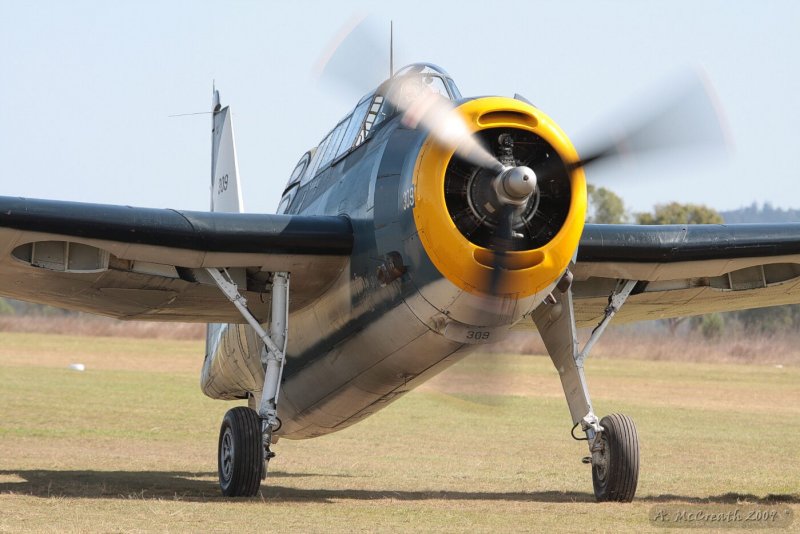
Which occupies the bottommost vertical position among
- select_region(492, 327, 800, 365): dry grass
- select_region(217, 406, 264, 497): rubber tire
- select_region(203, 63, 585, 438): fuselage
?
select_region(492, 327, 800, 365): dry grass

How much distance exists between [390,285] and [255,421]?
1854 millimetres

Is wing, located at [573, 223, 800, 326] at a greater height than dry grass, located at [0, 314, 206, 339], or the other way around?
wing, located at [573, 223, 800, 326]

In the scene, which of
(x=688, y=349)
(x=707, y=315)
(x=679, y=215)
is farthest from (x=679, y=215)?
(x=688, y=349)

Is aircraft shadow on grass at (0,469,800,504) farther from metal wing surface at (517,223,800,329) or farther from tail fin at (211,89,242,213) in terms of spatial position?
tail fin at (211,89,242,213)

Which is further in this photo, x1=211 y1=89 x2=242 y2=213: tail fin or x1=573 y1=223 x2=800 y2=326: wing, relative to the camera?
x1=211 y1=89 x2=242 y2=213: tail fin

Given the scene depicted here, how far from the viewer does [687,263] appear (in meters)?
12.2

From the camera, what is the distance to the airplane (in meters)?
9.62

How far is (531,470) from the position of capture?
1552cm

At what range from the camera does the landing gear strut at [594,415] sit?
36.7 feet

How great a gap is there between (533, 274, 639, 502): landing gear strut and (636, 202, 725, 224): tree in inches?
3317

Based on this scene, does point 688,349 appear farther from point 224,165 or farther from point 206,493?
point 206,493

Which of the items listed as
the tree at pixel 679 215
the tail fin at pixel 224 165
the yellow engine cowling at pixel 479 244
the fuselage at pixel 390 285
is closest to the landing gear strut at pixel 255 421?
the fuselage at pixel 390 285

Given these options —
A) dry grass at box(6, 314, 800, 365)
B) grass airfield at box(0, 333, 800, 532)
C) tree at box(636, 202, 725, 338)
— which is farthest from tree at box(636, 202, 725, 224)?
grass airfield at box(0, 333, 800, 532)

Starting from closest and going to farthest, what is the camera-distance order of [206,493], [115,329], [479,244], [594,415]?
[479,244], [594,415], [206,493], [115,329]
